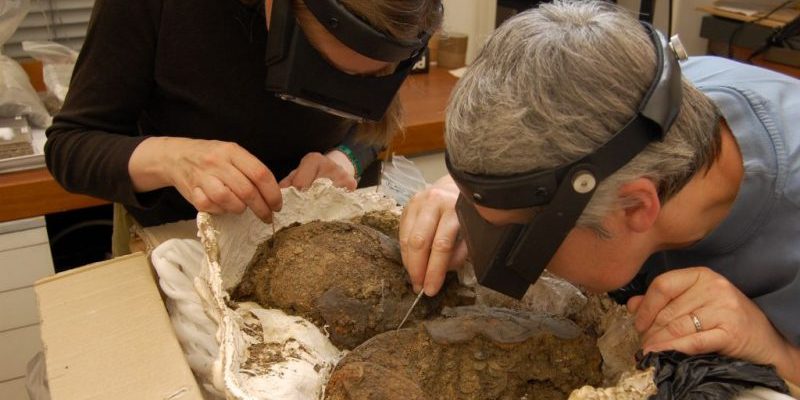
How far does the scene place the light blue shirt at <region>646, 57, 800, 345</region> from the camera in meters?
0.77

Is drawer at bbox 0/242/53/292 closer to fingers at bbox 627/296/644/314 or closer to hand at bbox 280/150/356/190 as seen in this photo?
hand at bbox 280/150/356/190

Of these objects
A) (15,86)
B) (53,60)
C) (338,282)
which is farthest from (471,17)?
(338,282)

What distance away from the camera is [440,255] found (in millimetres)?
888

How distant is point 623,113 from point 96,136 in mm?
854

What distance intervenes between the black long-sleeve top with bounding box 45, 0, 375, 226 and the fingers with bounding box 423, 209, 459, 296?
473 mm

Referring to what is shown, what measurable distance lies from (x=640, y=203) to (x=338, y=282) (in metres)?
0.39

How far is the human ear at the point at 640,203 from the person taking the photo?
0.69 metres

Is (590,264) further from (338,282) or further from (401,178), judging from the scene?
(401,178)

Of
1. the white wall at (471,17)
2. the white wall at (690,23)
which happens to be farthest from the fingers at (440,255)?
the white wall at (690,23)

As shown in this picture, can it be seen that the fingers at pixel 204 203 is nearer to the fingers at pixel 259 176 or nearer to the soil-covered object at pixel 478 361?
the fingers at pixel 259 176

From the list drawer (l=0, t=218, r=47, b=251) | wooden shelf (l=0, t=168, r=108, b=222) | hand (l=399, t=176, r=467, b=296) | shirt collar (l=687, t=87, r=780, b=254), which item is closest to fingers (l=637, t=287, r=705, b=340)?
shirt collar (l=687, t=87, r=780, b=254)

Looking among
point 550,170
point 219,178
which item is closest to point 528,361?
point 550,170

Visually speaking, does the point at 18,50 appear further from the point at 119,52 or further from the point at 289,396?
the point at 289,396

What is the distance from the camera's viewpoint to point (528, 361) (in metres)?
0.79
